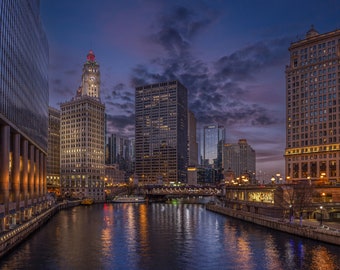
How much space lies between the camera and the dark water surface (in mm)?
65375

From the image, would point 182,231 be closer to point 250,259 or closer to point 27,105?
point 250,259

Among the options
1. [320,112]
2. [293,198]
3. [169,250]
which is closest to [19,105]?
[169,250]

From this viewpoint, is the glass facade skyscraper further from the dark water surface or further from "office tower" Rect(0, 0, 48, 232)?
the dark water surface

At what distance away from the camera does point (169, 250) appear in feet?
258

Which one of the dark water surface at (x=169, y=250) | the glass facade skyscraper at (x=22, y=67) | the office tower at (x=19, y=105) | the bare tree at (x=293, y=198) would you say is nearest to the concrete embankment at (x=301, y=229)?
the dark water surface at (x=169, y=250)

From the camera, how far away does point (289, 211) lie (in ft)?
382

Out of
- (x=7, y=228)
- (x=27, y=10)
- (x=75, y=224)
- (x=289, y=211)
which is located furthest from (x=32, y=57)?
(x=289, y=211)

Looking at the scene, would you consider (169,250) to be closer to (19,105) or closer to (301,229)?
(301,229)

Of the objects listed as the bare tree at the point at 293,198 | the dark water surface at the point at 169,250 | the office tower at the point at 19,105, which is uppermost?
the office tower at the point at 19,105

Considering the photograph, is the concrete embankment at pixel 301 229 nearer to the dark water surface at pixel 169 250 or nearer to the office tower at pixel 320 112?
the dark water surface at pixel 169 250

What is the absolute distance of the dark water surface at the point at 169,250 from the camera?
65.4 m

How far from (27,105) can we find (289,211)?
79806 millimetres

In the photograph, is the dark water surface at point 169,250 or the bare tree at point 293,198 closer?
the dark water surface at point 169,250

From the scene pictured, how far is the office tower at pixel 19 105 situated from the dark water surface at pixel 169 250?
1202cm
